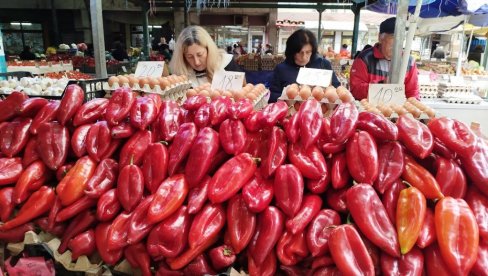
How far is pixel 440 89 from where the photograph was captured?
525 cm

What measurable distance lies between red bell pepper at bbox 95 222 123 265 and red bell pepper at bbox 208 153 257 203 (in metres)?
0.41

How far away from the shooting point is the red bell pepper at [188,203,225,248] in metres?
1.16

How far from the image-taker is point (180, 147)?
1314 mm

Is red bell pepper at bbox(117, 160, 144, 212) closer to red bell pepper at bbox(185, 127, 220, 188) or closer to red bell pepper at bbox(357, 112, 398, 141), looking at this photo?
red bell pepper at bbox(185, 127, 220, 188)

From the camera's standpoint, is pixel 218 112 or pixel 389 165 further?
pixel 218 112

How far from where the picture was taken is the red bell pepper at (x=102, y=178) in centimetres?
131

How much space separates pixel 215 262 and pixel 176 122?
586 mm

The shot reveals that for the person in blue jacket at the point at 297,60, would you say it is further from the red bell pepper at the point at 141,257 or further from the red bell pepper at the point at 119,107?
the red bell pepper at the point at 141,257

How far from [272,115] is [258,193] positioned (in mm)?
304

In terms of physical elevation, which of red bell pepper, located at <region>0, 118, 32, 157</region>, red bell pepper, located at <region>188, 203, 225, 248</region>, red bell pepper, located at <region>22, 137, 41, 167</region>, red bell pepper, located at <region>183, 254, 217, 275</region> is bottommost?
red bell pepper, located at <region>183, 254, 217, 275</region>

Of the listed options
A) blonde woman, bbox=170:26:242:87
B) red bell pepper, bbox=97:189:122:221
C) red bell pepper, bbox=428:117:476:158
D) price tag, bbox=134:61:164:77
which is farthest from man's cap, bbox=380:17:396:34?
red bell pepper, bbox=97:189:122:221

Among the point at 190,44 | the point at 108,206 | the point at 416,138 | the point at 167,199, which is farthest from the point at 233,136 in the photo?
the point at 190,44

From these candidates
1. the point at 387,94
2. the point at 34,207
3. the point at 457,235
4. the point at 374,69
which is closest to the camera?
the point at 457,235

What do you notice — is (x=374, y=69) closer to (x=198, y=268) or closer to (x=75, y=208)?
(x=198, y=268)
